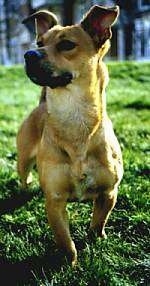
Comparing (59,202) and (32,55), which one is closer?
(32,55)

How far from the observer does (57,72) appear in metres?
3.74

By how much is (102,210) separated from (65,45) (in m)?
1.26

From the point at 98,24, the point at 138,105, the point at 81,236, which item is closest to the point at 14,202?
the point at 81,236

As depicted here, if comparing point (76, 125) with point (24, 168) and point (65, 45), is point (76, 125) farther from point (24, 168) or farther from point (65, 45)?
point (24, 168)

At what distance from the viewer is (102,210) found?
4.14 metres

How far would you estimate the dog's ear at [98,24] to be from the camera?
403 cm

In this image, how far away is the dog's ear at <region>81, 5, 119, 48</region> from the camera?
4.03 m

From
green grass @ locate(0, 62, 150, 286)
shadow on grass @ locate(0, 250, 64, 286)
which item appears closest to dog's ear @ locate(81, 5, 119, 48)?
green grass @ locate(0, 62, 150, 286)

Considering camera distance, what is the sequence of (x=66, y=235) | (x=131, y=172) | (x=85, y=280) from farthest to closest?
(x=131, y=172)
(x=66, y=235)
(x=85, y=280)

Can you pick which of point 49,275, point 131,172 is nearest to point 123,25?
point 131,172

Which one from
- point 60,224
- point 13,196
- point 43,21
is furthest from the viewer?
point 13,196

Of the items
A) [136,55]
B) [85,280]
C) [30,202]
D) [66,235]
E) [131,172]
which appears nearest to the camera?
[85,280]

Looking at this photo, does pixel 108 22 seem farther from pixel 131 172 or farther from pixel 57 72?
pixel 131 172

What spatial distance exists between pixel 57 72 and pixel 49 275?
4.55ft
